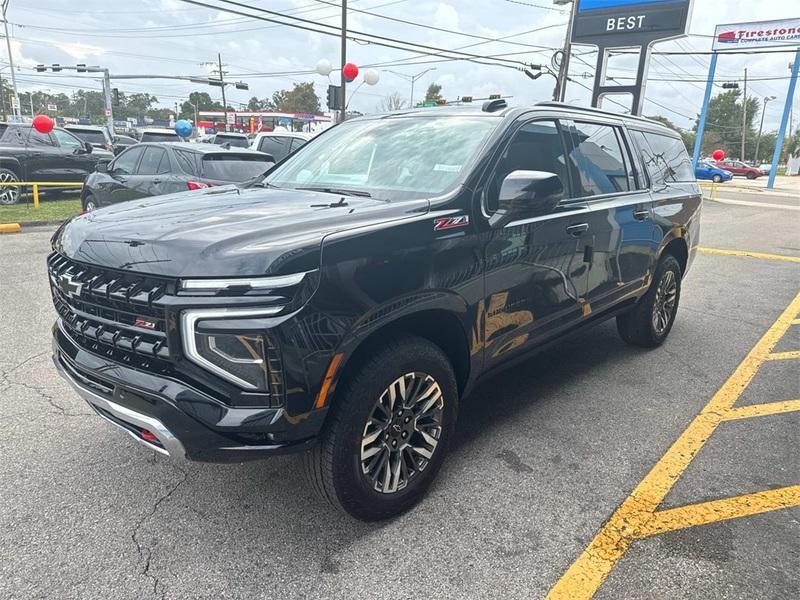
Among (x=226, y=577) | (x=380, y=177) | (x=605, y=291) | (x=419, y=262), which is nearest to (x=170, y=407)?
(x=226, y=577)

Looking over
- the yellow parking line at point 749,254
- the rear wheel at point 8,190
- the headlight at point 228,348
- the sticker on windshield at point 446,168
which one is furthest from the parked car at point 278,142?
the headlight at point 228,348

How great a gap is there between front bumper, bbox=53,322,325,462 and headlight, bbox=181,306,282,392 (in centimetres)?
12

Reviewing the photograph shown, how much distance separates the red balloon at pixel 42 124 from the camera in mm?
12898

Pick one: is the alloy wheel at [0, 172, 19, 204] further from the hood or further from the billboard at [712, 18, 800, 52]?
the billboard at [712, 18, 800, 52]

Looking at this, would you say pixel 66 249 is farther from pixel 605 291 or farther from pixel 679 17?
pixel 679 17

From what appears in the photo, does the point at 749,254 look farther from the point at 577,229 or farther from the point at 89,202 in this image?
the point at 89,202

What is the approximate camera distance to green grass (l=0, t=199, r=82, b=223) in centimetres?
1071

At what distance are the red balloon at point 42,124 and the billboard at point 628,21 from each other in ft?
47.7

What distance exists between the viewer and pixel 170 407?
6.91 ft

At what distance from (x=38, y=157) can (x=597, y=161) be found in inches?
523

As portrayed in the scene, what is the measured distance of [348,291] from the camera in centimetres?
223

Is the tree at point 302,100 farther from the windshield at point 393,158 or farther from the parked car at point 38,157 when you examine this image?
the windshield at point 393,158

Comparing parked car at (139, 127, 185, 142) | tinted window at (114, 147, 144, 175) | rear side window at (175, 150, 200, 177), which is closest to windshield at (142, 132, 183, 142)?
parked car at (139, 127, 185, 142)

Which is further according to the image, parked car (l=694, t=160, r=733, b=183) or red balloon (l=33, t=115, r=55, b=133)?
parked car (l=694, t=160, r=733, b=183)
